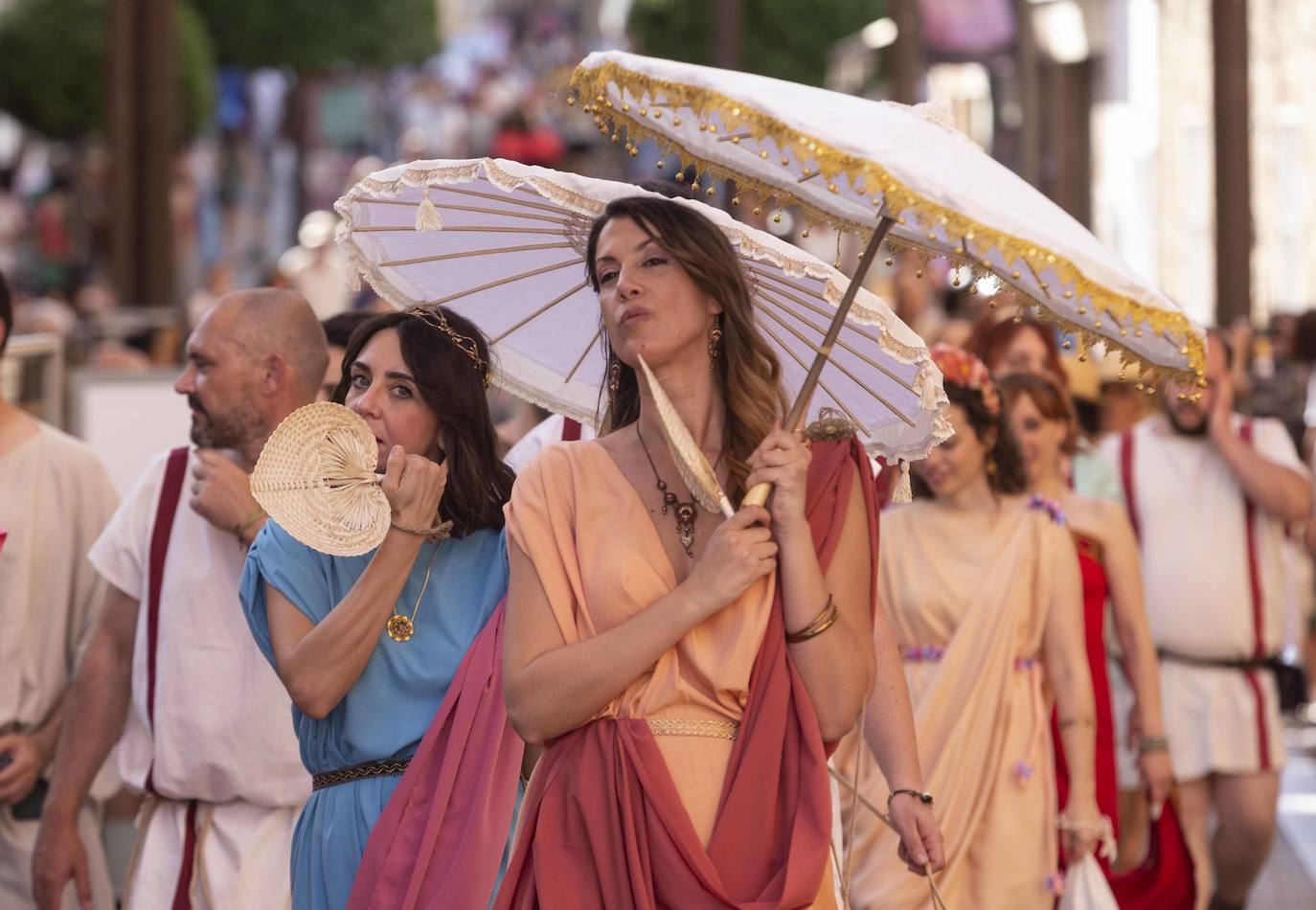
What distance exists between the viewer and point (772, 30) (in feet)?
112

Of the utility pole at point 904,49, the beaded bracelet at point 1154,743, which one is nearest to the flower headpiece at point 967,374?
the beaded bracelet at point 1154,743

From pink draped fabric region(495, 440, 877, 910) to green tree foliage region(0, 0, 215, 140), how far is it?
21.6 meters

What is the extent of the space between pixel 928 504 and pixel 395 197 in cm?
271

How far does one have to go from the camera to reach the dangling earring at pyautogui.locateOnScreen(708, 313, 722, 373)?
4.30 m

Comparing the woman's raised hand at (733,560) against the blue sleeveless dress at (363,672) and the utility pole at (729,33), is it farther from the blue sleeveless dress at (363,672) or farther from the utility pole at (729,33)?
the utility pole at (729,33)

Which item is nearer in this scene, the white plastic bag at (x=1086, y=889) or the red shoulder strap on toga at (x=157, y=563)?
the red shoulder strap on toga at (x=157, y=563)

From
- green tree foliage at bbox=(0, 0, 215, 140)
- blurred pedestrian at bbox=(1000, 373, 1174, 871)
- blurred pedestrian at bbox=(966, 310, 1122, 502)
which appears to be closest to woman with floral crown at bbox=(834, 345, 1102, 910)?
blurred pedestrian at bbox=(1000, 373, 1174, 871)

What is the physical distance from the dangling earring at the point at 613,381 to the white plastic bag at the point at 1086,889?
2.83m

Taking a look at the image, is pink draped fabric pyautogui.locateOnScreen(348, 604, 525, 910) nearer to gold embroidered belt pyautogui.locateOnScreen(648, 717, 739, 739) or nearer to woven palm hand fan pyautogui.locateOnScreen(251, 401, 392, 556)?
woven palm hand fan pyautogui.locateOnScreen(251, 401, 392, 556)

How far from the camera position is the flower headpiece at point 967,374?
275 inches

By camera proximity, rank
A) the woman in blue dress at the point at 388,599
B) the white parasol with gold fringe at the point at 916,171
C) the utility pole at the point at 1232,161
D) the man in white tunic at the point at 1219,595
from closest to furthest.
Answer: the white parasol with gold fringe at the point at 916,171, the woman in blue dress at the point at 388,599, the man in white tunic at the point at 1219,595, the utility pole at the point at 1232,161

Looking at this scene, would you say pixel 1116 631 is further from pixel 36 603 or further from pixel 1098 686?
pixel 36 603

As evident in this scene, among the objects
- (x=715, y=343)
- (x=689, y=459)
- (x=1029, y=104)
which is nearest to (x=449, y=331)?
(x=715, y=343)

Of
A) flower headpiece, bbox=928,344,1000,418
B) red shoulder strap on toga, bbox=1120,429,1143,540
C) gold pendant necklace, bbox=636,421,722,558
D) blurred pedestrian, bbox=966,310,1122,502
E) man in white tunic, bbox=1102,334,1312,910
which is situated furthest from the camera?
red shoulder strap on toga, bbox=1120,429,1143,540
